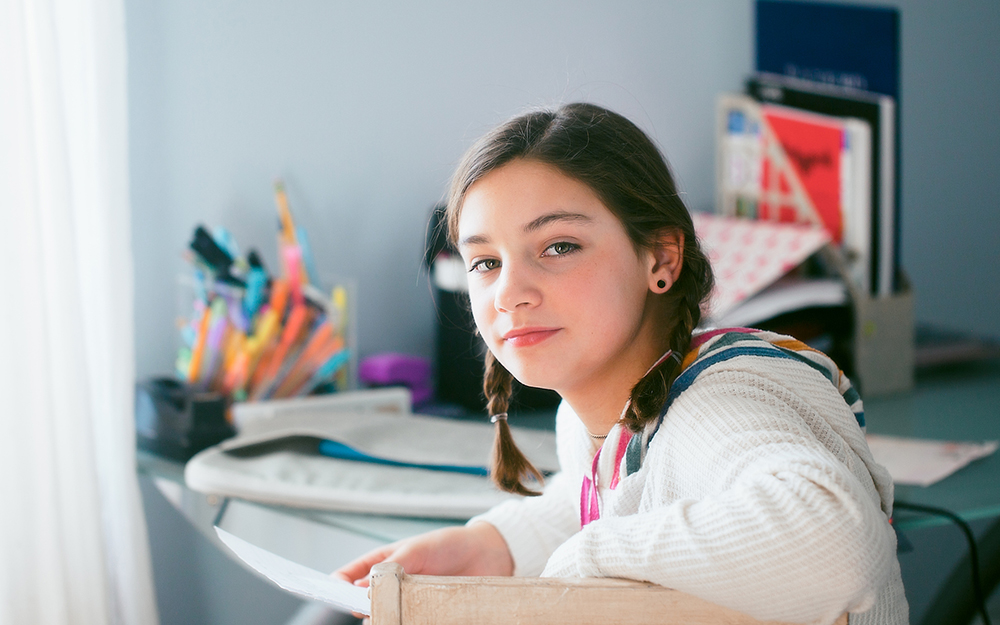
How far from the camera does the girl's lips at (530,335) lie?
0.60m

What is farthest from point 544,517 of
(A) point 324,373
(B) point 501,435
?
(A) point 324,373

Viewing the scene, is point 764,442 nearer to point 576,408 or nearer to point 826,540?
point 826,540

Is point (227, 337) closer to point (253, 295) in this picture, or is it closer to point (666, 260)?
point (253, 295)

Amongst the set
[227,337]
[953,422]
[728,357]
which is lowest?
[953,422]

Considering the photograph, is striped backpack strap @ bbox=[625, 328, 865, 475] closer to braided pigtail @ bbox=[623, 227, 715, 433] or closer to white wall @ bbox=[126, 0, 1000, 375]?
braided pigtail @ bbox=[623, 227, 715, 433]

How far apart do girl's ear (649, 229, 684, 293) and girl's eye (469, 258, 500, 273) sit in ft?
0.37

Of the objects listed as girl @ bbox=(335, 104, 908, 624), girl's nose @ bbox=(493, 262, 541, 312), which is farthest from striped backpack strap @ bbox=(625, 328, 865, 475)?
girl's nose @ bbox=(493, 262, 541, 312)

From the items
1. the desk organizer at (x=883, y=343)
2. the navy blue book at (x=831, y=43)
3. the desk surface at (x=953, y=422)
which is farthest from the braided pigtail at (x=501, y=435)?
the navy blue book at (x=831, y=43)

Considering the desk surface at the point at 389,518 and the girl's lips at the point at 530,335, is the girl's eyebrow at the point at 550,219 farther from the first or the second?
the desk surface at the point at 389,518

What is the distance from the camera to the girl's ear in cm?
64

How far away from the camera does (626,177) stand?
623 millimetres

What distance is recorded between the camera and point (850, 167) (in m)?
1.41

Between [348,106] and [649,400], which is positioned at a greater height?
[348,106]

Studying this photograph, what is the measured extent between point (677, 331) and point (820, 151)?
95 cm
